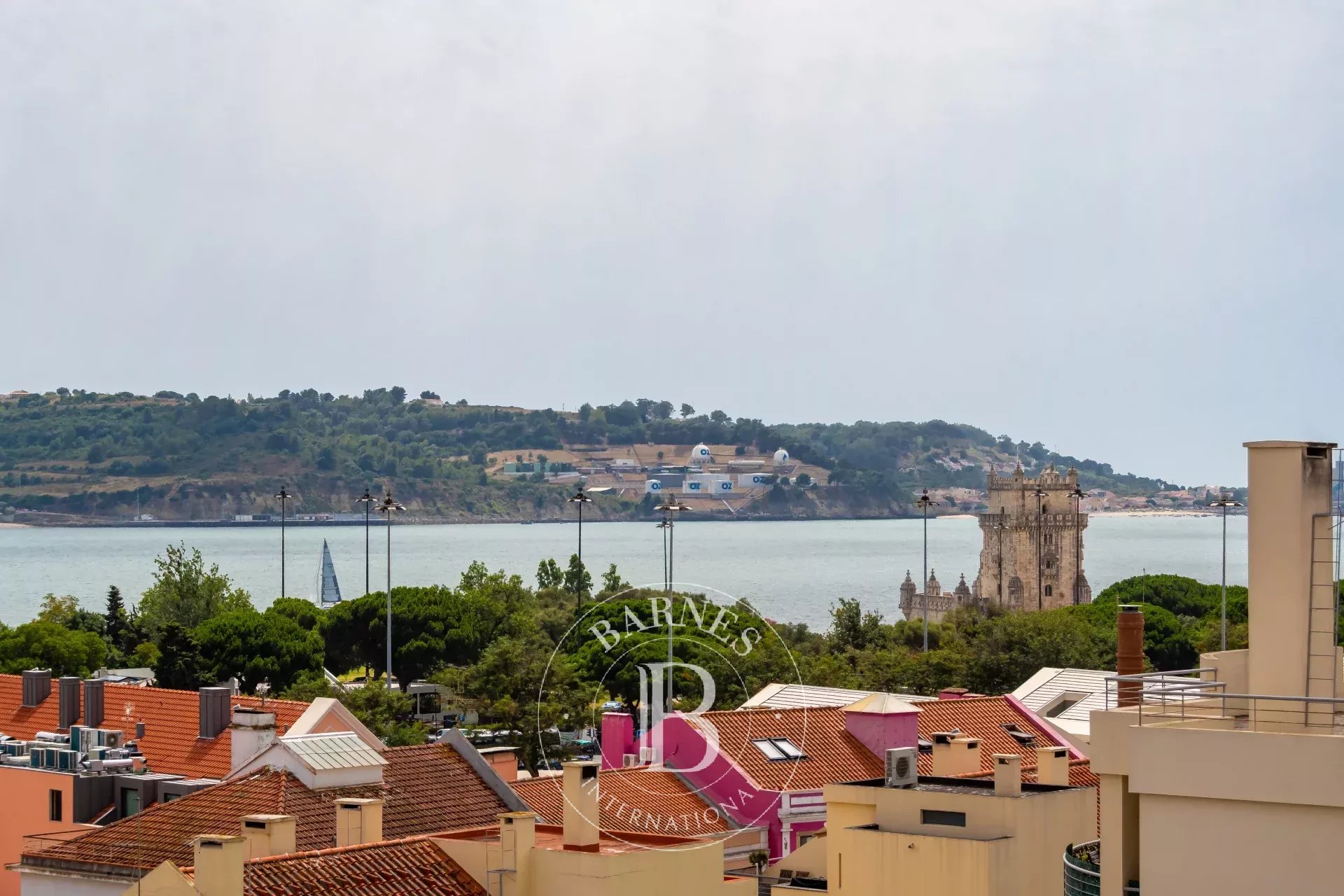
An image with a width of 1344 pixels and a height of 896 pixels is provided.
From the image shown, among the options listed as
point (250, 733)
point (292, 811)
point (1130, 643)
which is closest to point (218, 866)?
point (292, 811)

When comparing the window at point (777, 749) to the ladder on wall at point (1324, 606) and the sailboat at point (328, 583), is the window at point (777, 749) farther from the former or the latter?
the sailboat at point (328, 583)

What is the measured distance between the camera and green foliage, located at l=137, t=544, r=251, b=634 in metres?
81.9

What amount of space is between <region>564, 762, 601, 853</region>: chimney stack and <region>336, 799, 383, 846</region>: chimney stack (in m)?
2.03

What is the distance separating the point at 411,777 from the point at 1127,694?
10995 millimetres

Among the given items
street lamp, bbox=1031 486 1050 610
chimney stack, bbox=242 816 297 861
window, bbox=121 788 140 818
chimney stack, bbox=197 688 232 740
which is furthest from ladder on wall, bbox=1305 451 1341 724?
street lamp, bbox=1031 486 1050 610

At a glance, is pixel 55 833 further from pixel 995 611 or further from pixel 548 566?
pixel 995 611

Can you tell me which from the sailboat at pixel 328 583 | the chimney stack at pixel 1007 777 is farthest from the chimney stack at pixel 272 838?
the sailboat at pixel 328 583

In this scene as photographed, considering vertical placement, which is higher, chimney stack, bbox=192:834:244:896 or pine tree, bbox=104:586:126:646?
chimney stack, bbox=192:834:244:896

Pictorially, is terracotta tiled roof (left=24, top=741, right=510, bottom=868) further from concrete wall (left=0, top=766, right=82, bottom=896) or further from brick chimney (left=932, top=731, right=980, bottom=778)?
concrete wall (left=0, top=766, right=82, bottom=896)

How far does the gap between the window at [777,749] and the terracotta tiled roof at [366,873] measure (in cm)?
1089

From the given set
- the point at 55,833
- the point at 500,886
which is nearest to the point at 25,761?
the point at 55,833

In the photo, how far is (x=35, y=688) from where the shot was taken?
3538 centimetres

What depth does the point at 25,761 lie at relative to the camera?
29453 millimetres

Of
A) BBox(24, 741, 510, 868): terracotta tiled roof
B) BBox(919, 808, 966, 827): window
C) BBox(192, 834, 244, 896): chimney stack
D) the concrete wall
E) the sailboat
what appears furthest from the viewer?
the sailboat
